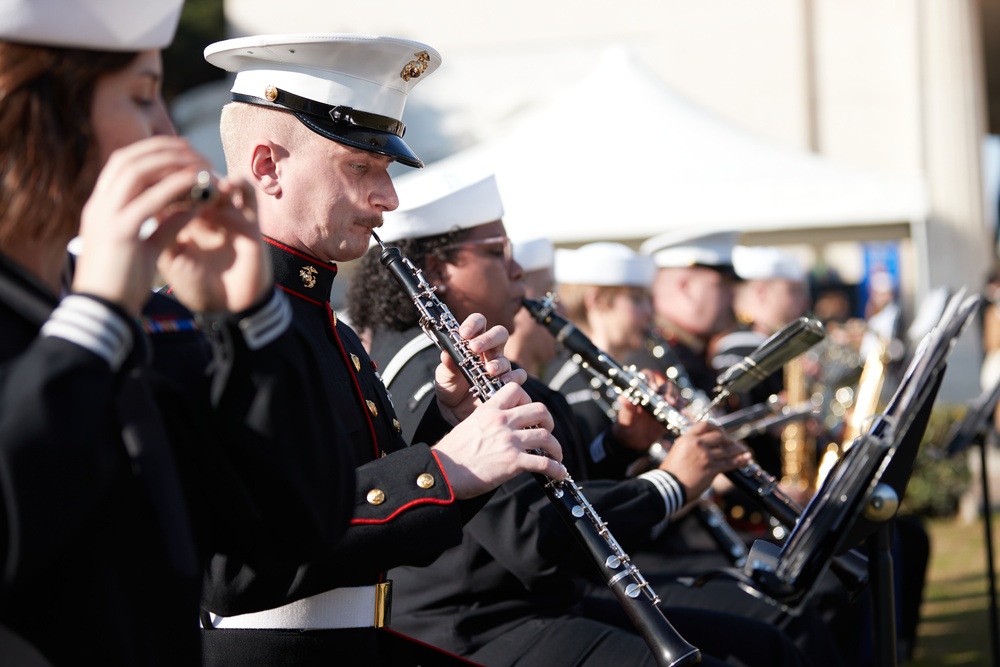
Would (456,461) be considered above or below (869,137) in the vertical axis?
above

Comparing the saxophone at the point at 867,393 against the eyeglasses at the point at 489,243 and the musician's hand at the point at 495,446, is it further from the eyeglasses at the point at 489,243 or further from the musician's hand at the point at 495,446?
the musician's hand at the point at 495,446

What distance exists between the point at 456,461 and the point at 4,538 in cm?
98

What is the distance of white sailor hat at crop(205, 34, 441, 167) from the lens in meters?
2.44

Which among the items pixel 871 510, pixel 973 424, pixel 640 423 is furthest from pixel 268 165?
pixel 973 424

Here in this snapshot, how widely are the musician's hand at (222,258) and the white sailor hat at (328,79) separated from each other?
955 mm

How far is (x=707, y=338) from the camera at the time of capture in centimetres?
650

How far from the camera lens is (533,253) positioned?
511 centimetres

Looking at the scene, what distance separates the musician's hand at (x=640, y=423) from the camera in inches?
154

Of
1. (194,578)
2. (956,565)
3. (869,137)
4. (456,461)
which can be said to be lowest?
(956,565)

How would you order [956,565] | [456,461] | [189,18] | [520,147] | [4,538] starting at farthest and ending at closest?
[189,18] → [520,147] → [956,565] → [456,461] → [4,538]

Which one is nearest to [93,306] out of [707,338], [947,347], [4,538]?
[4,538]

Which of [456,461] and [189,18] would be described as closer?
[456,461]

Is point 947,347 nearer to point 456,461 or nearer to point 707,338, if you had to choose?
point 456,461

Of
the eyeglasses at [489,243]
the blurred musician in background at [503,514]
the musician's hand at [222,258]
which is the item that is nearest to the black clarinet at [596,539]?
the blurred musician in background at [503,514]
